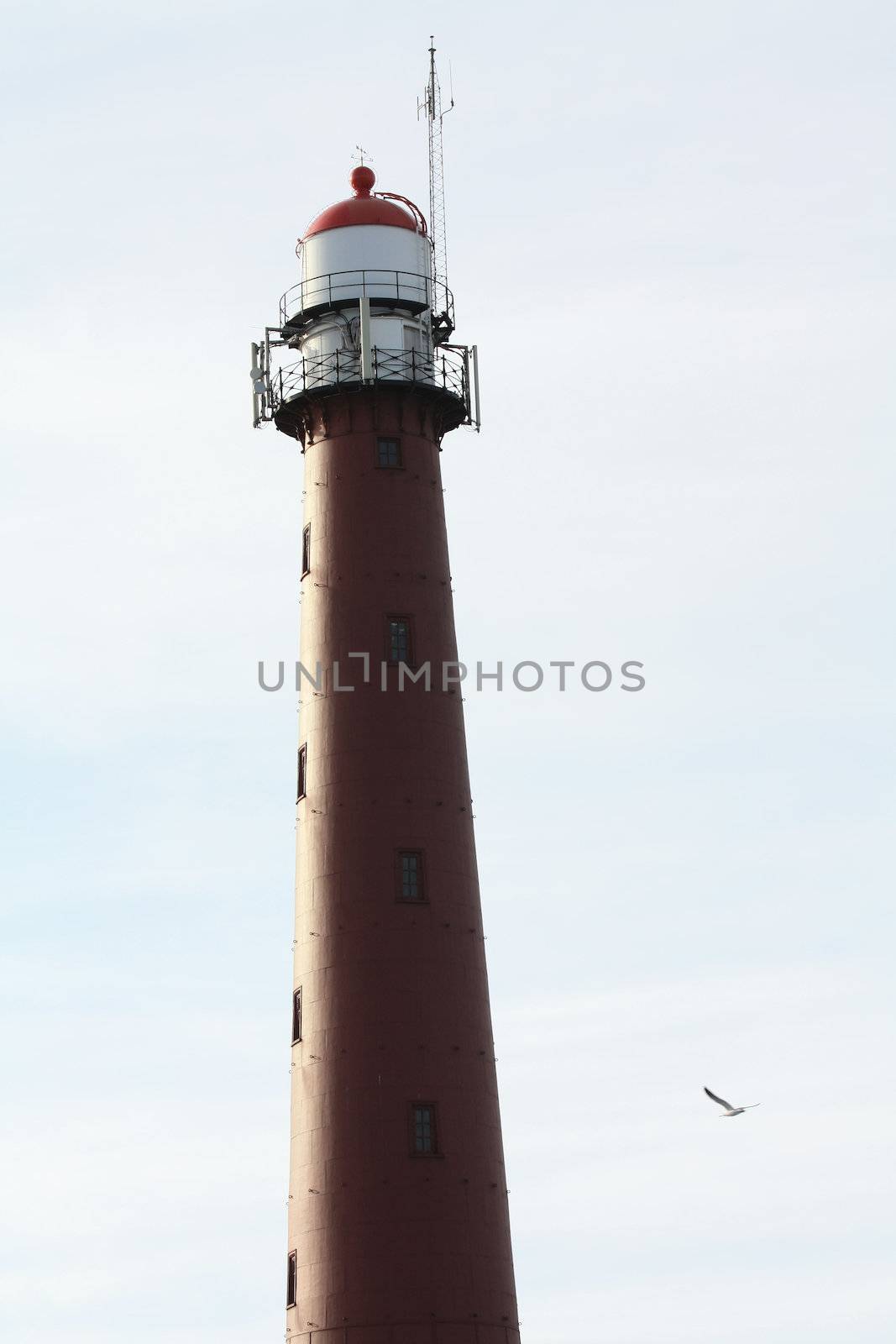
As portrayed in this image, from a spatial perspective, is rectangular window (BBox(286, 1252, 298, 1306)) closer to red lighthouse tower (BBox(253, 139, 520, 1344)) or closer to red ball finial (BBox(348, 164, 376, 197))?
red lighthouse tower (BBox(253, 139, 520, 1344))

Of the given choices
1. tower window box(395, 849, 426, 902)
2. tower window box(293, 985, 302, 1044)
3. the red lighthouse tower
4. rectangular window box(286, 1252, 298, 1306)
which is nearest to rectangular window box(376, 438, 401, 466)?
the red lighthouse tower

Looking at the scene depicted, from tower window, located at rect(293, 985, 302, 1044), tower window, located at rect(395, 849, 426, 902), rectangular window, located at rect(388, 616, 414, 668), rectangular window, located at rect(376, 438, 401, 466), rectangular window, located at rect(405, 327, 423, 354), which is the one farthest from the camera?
rectangular window, located at rect(405, 327, 423, 354)

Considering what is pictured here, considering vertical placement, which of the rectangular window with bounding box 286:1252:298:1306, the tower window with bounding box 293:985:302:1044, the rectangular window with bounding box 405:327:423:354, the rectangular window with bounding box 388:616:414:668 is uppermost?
the rectangular window with bounding box 405:327:423:354

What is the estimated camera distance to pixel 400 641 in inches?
2530

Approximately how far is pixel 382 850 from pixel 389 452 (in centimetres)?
1190

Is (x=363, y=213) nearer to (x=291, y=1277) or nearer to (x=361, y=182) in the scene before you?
(x=361, y=182)

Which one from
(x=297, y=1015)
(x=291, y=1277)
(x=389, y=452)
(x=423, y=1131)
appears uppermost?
(x=389, y=452)

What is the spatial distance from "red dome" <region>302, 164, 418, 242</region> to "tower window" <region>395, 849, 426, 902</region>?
19149 mm

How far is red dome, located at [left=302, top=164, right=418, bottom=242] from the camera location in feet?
223

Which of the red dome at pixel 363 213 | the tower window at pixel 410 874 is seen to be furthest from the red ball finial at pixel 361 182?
the tower window at pixel 410 874

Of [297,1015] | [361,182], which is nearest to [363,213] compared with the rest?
[361,182]

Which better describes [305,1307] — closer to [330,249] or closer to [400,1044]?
[400,1044]

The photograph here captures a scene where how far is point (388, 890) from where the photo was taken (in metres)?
61.5

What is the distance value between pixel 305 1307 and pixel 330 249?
30.1 meters
